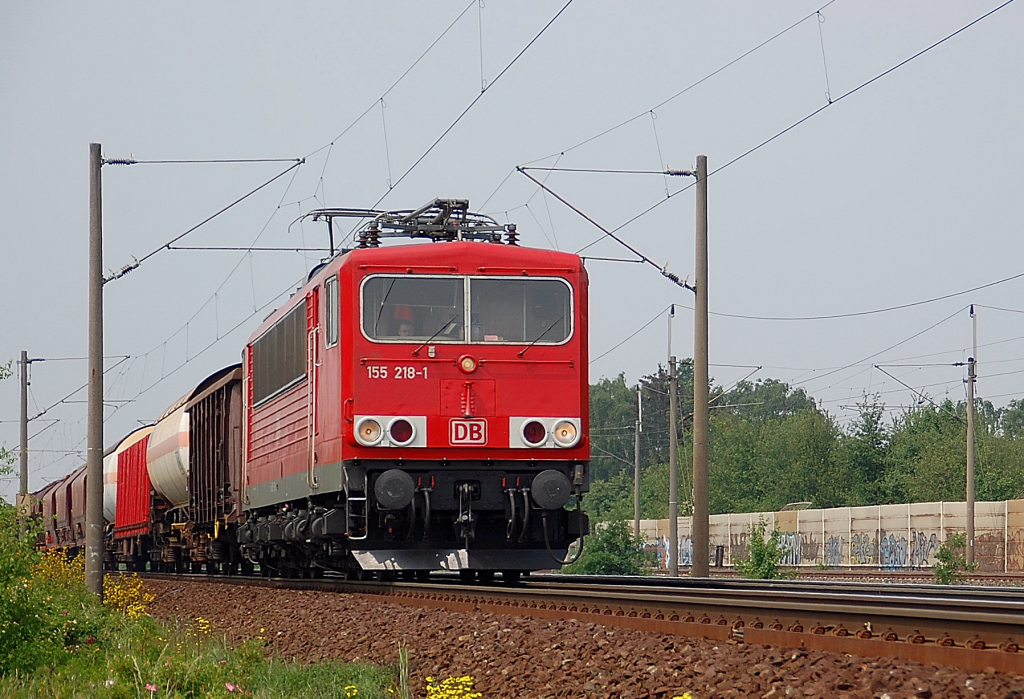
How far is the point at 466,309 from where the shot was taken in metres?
15.1

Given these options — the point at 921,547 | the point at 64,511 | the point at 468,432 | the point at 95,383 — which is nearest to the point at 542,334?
the point at 468,432

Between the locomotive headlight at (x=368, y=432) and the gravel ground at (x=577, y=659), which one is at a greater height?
the locomotive headlight at (x=368, y=432)

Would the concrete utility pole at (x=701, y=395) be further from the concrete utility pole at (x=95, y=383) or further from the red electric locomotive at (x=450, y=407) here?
the concrete utility pole at (x=95, y=383)

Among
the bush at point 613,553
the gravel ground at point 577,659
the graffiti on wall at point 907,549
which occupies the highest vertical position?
the gravel ground at point 577,659

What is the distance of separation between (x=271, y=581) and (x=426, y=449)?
6024 mm

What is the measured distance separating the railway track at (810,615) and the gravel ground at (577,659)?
0.25 m

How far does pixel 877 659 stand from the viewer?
265 inches

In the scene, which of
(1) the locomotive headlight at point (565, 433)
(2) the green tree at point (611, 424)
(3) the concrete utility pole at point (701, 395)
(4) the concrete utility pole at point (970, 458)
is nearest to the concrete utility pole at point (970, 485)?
(4) the concrete utility pole at point (970, 458)

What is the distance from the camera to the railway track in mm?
6922

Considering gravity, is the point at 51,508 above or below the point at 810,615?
below

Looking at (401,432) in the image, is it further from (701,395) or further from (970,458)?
(970,458)

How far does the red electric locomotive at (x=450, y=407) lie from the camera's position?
14547mm

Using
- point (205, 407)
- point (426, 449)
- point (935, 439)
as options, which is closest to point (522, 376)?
point (426, 449)

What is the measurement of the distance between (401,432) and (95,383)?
19.5 feet
